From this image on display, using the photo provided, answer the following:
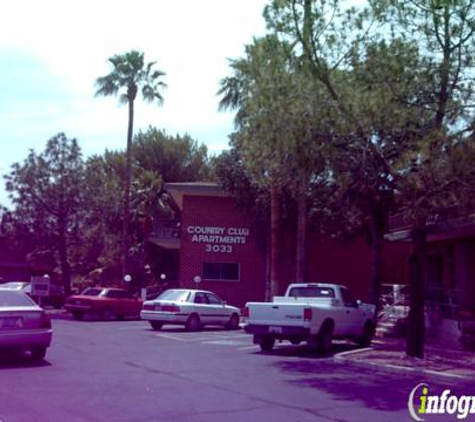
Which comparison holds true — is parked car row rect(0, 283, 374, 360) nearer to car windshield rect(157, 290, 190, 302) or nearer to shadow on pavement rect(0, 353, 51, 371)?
car windshield rect(157, 290, 190, 302)

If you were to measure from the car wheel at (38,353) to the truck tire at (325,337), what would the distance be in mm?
6541

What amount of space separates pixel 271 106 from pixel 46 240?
23.4 m

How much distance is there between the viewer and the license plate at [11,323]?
13.2 m

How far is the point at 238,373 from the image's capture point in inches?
518

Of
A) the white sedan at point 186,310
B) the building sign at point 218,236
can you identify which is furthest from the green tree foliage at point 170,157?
the white sedan at point 186,310

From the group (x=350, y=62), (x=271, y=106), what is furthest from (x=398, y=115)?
(x=271, y=106)

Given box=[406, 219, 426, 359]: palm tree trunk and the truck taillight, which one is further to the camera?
the truck taillight

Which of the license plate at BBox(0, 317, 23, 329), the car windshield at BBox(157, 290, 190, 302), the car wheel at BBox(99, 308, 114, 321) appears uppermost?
the car windshield at BBox(157, 290, 190, 302)

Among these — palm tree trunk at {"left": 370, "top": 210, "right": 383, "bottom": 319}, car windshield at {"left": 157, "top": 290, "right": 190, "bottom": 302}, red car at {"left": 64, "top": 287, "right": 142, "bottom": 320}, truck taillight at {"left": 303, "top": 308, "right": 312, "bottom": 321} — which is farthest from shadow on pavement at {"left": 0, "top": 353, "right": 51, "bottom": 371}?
red car at {"left": 64, "top": 287, "right": 142, "bottom": 320}

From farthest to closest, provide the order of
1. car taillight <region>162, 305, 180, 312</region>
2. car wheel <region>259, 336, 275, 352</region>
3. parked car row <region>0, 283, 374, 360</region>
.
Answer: car taillight <region>162, 305, 180, 312</region> < car wheel <region>259, 336, 275, 352</region> < parked car row <region>0, 283, 374, 360</region>

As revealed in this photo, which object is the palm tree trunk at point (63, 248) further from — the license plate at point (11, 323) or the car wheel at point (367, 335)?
the license plate at point (11, 323)

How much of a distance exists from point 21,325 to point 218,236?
22680 millimetres

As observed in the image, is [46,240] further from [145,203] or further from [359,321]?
[359,321]

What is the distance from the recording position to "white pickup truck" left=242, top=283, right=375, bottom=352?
55.5 ft
